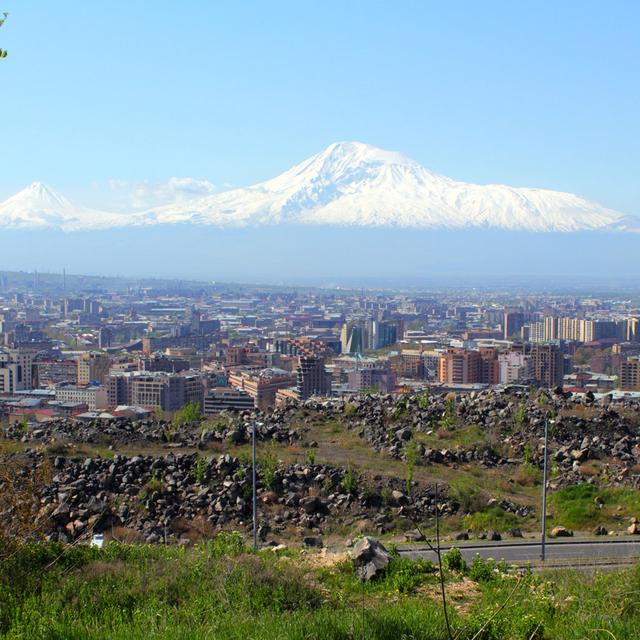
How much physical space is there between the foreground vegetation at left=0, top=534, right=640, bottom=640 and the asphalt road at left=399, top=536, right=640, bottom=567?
4.57 ft

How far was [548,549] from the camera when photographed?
998 cm

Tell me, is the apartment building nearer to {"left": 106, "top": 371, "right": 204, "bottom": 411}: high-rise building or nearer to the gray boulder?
{"left": 106, "top": 371, "right": 204, "bottom": 411}: high-rise building

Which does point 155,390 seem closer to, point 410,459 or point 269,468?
point 410,459

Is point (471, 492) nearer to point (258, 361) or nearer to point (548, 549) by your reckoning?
point (548, 549)

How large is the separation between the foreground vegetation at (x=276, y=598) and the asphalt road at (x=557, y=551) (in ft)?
4.57

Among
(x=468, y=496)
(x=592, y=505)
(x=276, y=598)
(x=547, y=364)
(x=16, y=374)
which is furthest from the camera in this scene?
(x=16, y=374)

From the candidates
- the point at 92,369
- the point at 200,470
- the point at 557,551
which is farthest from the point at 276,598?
the point at 92,369

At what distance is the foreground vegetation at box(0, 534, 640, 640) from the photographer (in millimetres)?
5652

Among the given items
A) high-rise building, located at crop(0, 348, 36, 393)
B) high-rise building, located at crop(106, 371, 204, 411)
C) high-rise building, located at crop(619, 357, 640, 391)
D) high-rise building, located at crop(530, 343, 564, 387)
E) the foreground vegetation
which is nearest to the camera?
the foreground vegetation

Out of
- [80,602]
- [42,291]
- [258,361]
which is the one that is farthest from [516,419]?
[42,291]

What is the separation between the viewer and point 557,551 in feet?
32.4

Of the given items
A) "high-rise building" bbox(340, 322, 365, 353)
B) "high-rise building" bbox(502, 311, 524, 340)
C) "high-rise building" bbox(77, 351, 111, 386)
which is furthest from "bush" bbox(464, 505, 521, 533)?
"high-rise building" bbox(502, 311, 524, 340)

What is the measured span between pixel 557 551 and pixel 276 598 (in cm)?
447

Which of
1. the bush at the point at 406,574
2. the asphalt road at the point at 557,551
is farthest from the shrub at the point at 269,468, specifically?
the bush at the point at 406,574
